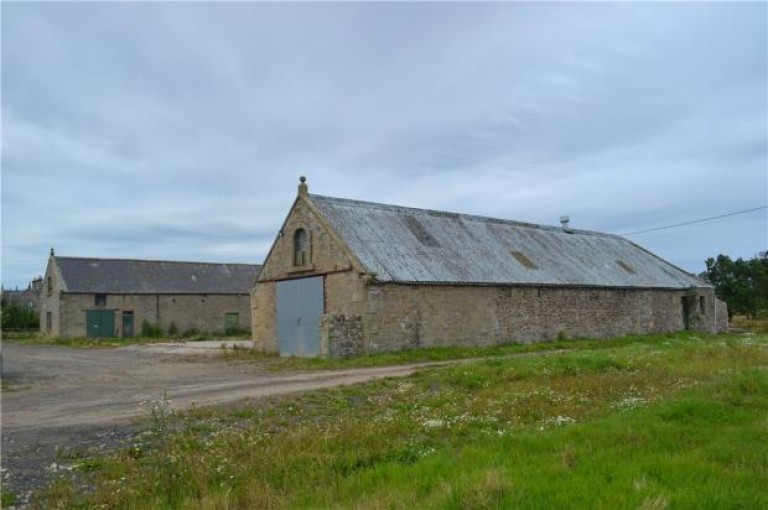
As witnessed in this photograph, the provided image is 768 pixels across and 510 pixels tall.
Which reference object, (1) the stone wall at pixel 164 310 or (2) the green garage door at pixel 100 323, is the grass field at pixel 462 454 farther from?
(1) the stone wall at pixel 164 310

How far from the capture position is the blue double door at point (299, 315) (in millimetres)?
23703

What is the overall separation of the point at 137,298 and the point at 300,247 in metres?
23.1

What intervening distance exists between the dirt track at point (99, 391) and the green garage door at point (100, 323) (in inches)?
695

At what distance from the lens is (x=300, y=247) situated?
83.3ft

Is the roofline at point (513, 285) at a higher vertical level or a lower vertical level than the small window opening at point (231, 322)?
higher

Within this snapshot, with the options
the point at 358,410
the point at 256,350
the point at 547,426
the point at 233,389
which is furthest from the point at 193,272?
the point at 547,426

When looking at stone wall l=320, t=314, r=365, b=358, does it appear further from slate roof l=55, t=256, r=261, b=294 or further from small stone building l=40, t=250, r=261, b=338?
small stone building l=40, t=250, r=261, b=338

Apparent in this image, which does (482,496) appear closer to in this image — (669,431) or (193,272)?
(669,431)

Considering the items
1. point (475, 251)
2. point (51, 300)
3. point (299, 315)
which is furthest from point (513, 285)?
point (51, 300)

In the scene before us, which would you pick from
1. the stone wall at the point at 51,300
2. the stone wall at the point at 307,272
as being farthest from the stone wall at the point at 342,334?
the stone wall at the point at 51,300

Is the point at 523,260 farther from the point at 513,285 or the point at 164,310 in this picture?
the point at 164,310

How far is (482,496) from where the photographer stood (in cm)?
517

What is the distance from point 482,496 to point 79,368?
18.8 m

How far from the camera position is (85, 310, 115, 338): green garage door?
41.9 m
